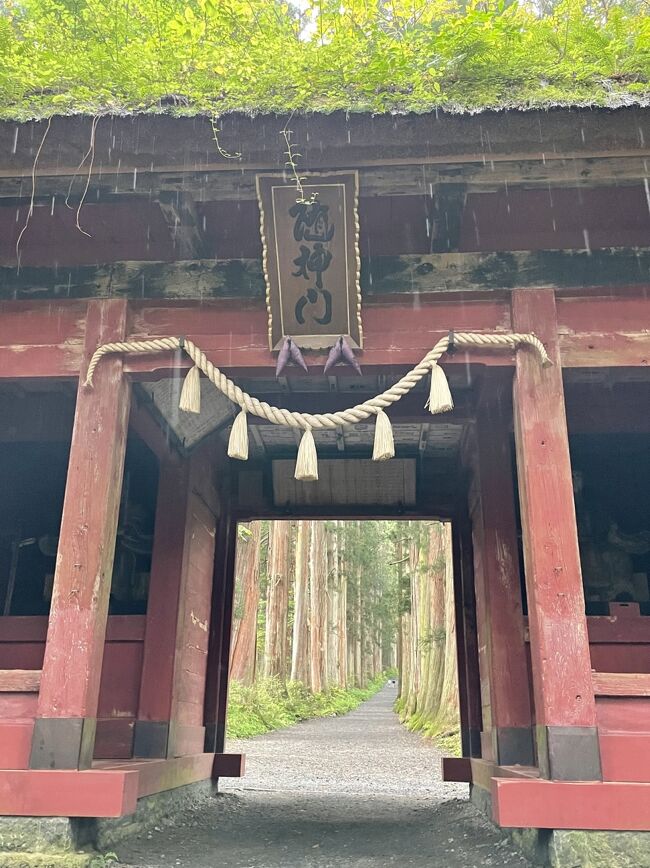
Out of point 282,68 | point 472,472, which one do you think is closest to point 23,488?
point 472,472

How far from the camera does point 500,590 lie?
5949mm

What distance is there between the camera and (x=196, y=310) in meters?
4.69

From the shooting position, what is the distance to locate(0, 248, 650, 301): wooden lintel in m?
4.55

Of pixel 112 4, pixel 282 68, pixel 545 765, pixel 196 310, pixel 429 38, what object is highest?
pixel 112 4

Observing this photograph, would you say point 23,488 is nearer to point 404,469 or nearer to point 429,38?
point 404,469

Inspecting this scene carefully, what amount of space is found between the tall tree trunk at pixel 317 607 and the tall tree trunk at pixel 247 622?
226 inches

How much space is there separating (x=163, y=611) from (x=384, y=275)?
3.61 metres

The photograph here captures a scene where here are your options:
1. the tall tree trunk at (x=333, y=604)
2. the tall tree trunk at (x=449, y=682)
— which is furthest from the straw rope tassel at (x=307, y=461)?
the tall tree trunk at (x=333, y=604)

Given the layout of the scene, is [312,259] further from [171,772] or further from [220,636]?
[220,636]

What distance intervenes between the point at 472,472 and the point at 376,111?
162 inches

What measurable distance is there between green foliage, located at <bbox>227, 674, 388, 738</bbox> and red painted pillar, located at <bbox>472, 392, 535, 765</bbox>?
45.1 feet

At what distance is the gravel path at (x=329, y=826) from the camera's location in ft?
15.1

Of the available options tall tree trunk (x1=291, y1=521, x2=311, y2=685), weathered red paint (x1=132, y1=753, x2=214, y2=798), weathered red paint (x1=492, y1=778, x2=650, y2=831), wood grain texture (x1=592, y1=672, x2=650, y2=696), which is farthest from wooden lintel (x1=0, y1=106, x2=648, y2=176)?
tall tree trunk (x1=291, y1=521, x2=311, y2=685)

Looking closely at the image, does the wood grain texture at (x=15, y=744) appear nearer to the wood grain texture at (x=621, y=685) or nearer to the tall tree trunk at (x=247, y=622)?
the wood grain texture at (x=621, y=685)
